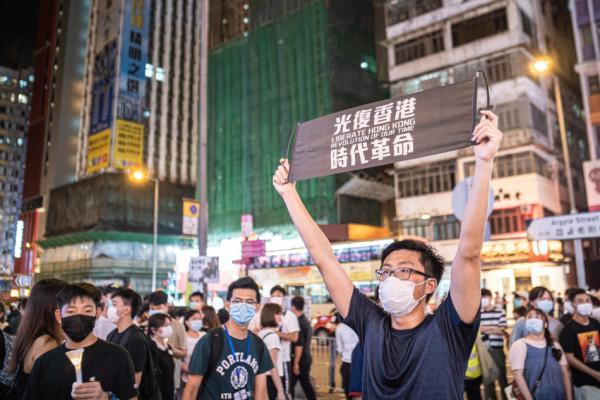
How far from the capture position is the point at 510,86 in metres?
34.0

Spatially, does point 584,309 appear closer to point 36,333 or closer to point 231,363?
point 231,363

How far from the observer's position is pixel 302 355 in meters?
9.59

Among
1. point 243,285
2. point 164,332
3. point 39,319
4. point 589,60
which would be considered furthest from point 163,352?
point 589,60

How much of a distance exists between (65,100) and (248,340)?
67.6 m

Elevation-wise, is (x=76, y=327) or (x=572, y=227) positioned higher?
(x=572, y=227)

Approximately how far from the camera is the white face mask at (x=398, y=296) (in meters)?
2.58

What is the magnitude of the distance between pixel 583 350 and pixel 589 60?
2956 centimetres

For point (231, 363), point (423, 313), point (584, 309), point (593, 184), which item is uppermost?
point (593, 184)

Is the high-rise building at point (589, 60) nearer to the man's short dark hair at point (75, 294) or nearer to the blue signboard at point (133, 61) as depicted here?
the man's short dark hair at point (75, 294)

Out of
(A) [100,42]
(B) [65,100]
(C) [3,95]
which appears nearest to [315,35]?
(A) [100,42]

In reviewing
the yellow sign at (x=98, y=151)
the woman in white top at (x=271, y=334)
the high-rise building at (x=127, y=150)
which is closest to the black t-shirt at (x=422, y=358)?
the woman in white top at (x=271, y=334)

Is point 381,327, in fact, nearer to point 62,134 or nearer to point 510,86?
point 510,86

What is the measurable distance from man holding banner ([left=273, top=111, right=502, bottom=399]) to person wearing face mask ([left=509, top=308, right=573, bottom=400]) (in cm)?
340

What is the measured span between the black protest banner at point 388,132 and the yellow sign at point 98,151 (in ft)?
179
